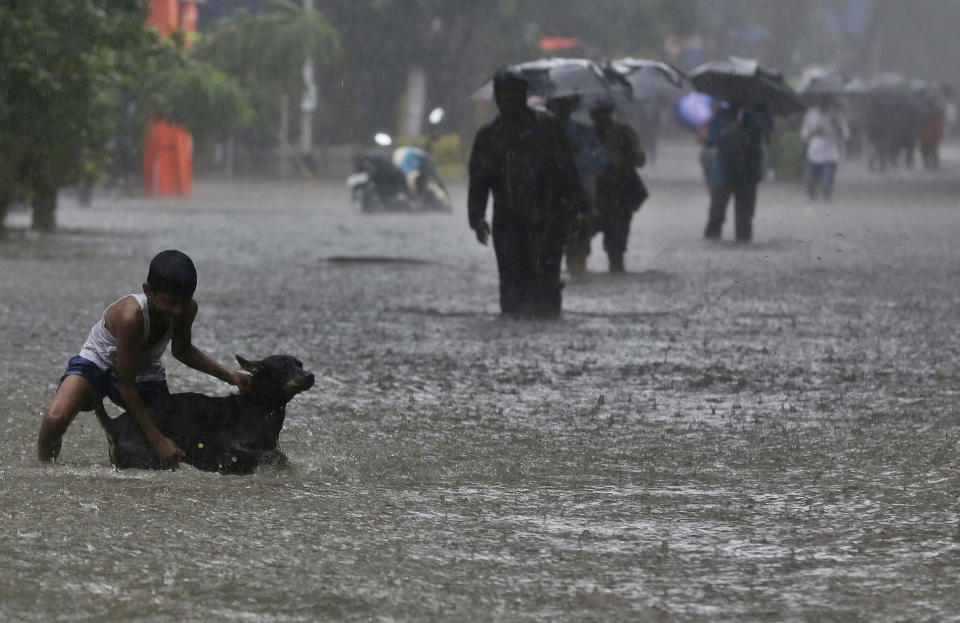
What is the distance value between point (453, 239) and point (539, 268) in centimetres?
900

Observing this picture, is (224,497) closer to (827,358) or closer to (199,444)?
(199,444)

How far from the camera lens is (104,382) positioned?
668 centimetres

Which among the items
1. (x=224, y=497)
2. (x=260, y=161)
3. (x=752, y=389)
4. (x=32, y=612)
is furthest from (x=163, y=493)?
(x=260, y=161)

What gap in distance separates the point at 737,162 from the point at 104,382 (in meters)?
14.9

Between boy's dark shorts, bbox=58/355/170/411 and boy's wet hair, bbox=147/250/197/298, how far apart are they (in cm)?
50

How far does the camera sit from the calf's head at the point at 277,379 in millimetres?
6488

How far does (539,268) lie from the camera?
12.6m

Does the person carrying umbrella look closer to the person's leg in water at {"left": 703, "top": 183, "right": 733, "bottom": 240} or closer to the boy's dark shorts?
the person's leg in water at {"left": 703, "top": 183, "right": 733, "bottom": 240}

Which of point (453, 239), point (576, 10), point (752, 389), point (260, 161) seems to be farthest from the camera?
point (576, 10)

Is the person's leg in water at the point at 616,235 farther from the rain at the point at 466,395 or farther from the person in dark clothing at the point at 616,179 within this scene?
the rain at the point at 466,395

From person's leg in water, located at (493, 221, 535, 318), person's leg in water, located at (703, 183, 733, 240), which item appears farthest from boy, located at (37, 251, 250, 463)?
person's leg in water, located at (703, 183, 733, 240)

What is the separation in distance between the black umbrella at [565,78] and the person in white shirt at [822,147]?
13.4 meters

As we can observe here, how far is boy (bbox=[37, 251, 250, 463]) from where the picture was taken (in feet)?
20.6

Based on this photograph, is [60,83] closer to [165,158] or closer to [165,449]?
[165,158]
